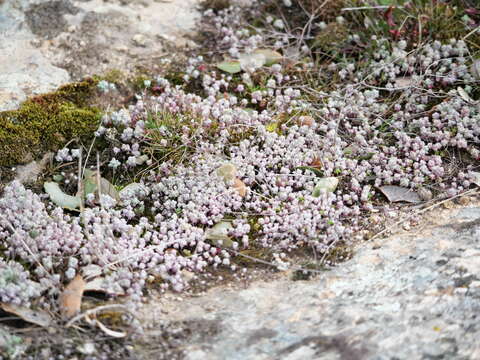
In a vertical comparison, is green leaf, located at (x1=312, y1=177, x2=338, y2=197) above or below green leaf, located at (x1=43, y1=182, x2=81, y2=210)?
above

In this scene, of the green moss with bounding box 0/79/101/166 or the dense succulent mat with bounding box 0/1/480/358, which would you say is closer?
the dense succulent mat with bounding box 0/1/480/358

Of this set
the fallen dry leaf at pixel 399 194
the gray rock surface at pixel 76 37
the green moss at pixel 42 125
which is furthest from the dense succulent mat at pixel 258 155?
the gray rock surface at pixel 76 37

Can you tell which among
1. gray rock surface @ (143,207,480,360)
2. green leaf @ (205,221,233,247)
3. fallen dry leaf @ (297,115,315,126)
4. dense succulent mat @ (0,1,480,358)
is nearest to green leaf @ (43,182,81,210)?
dense succulent mat @ (0,1,480,358)

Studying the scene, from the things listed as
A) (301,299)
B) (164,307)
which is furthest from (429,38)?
(164,307)

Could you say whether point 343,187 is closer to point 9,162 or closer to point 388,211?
point 388,211

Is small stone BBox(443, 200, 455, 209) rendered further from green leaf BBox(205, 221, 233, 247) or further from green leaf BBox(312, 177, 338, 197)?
green leaf BBox(205, 221, 233, 247)

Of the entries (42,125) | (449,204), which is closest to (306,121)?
(449,204)

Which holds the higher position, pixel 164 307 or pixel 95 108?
pixel 95 108

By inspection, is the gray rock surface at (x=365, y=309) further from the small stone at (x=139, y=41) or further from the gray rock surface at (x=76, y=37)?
the small stone at (x=139, y=41)
